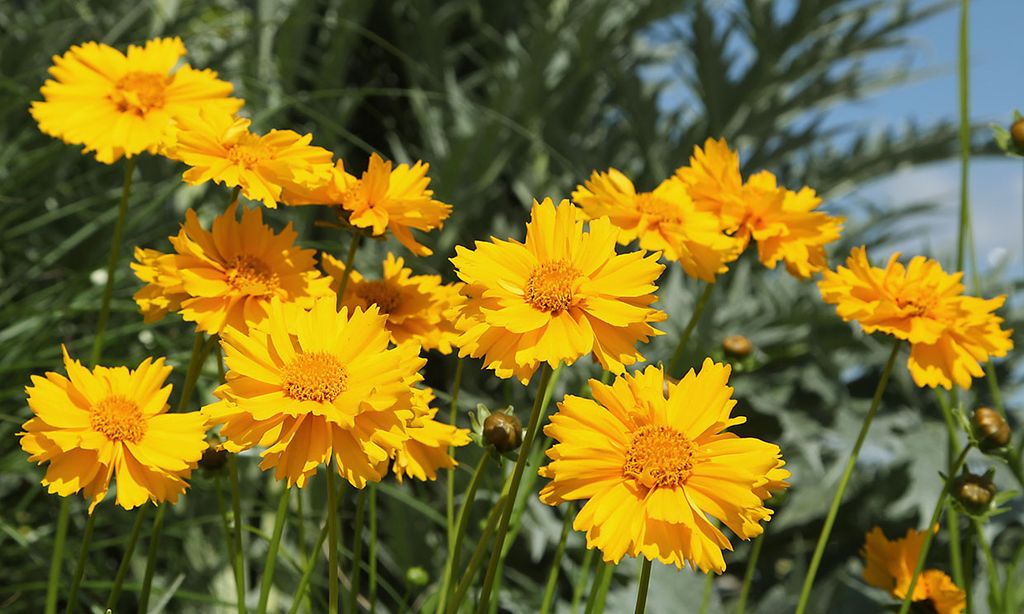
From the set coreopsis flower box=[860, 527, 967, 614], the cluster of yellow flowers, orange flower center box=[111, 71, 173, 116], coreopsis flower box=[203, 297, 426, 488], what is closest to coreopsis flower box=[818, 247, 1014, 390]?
the cluster of yellow flowers

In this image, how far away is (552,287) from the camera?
15.0 inches

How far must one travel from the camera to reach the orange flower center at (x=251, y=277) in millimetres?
444

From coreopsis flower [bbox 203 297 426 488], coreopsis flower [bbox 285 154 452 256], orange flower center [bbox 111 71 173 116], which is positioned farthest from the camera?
orange flower center [bbox 111 71 173 116]

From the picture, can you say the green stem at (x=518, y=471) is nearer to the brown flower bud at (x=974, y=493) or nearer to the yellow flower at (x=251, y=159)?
the yellow flower at (x=251, y=159)

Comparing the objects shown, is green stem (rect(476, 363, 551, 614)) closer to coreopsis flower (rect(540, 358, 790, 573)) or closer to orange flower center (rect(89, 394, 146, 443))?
coreopsis flower (rect(540, 358, 790, 573))

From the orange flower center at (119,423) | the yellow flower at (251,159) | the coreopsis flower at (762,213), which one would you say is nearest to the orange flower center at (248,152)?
the yellow flower at (251,159)

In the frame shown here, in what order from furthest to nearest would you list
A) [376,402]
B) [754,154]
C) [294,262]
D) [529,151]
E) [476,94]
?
[476,94] → [754,154] → [529,151] → [294,262] → [376,402]

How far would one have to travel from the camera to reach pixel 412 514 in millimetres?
1373

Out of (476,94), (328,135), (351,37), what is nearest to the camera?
(328,135)

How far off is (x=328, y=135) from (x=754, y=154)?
931 millimetres

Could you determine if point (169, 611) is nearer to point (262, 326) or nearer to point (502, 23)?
point (262, 326)

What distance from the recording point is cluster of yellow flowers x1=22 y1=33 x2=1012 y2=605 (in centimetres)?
36

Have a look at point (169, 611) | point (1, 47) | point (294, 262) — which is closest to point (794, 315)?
point (169, 611)

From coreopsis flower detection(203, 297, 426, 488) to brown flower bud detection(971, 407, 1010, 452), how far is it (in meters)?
0.29
